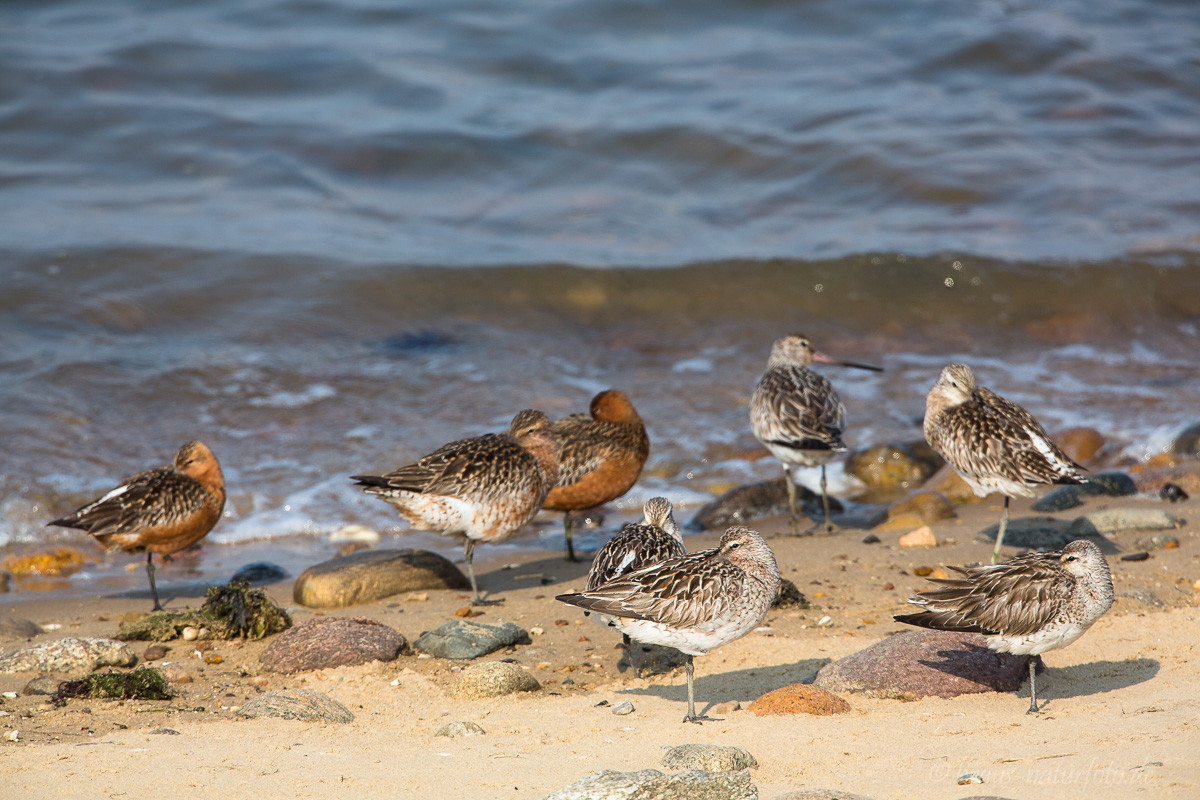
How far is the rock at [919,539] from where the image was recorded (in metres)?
8.57

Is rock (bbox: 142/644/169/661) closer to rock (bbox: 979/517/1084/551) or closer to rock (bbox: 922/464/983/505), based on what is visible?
rock (bbox: 979/517/1084/551)

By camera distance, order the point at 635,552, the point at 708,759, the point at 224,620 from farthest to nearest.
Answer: the point at 224,620, the point at 635,552, the point at 708,759

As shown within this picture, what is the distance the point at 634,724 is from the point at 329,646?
77.0 inches

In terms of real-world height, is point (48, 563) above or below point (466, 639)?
below

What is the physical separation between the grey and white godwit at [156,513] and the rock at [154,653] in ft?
4.00

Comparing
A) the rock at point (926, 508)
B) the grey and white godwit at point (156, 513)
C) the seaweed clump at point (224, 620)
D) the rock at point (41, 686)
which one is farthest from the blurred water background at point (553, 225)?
the rock at point (41, 686)

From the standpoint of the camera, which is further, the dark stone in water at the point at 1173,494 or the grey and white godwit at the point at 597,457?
the dark stone in water at the point at 1173,494

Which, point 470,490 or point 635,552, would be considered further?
point 470,490

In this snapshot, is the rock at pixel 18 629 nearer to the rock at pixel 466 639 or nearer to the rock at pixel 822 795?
the rock at pixel 466 639

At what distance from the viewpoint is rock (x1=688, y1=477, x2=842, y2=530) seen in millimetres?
10023

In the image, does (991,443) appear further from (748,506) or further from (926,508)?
(748,506)

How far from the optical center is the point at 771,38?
2394 cm

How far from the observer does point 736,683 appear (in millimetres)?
6480

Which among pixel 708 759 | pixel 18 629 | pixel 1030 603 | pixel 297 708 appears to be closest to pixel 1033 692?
pixel 1030 603
